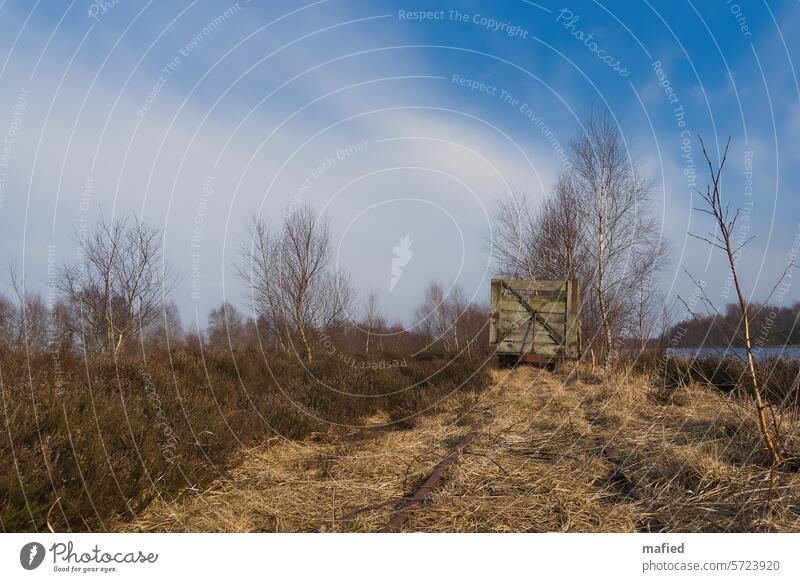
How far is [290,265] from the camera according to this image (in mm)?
14414

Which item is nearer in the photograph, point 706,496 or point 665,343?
point 706,496

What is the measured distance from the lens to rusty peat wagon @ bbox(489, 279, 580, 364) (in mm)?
13875

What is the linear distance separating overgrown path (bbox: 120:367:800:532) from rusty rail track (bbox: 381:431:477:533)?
55 mm

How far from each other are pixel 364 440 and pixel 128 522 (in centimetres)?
323

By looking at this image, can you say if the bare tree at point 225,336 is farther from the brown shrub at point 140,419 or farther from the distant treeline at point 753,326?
the distant treeline at point 753,326

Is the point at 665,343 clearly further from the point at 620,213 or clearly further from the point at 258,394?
the point at 258,394

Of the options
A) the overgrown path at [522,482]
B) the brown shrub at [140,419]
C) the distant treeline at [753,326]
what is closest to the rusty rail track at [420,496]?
the overgrown path at [522,482]
